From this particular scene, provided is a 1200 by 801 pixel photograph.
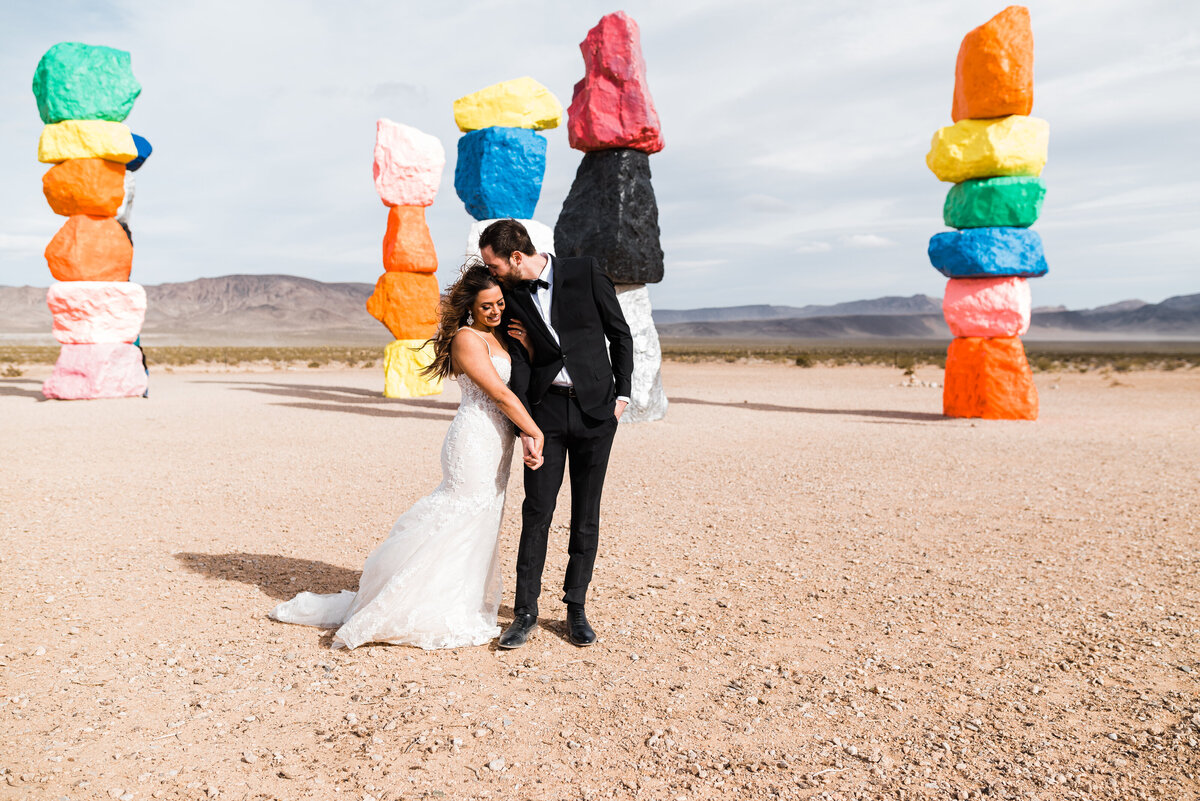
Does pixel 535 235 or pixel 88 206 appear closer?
pixel 535 235

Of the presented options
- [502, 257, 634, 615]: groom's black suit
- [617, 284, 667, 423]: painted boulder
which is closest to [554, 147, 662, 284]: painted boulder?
[617, 284, 667, 423]: painted boulder

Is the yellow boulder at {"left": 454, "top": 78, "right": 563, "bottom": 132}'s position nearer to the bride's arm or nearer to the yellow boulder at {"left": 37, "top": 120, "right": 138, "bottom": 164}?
the yellow boulder at {"left": 37, "top": 120, "right": 138, "bottom": 164}

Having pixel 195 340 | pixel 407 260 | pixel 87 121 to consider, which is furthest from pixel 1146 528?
pixel 195 340

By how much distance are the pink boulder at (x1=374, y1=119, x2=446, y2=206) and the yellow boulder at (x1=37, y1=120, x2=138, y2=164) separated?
15.7 ft

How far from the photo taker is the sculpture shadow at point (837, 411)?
13.8 meters

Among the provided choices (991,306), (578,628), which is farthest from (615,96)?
(578,628)

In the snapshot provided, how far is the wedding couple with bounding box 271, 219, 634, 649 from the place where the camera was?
11.8 feet

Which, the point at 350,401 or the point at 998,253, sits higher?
the point at 998,253

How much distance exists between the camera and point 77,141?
49.6 ft

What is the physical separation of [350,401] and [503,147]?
6287 mm

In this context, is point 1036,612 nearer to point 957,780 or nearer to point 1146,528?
point 957,780

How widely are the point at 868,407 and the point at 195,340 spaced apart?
87.9 meters

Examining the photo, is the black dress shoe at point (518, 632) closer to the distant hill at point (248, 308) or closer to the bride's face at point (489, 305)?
the bride's face at point (489, 305)

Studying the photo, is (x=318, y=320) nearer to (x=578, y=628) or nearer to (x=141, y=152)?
(x=141, y=152)
